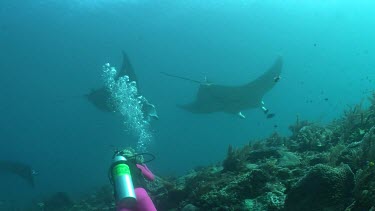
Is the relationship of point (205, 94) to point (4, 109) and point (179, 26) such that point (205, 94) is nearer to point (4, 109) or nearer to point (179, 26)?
point (179, 26)

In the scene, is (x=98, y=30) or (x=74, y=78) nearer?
(x=98, y=30)

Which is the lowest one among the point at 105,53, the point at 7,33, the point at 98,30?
the point at 7,33

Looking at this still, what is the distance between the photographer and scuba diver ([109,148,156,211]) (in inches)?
225

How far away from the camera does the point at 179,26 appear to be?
5712cm

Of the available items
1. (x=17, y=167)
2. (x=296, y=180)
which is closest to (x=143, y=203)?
(x=296, y=180)

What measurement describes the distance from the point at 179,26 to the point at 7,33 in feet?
86.5

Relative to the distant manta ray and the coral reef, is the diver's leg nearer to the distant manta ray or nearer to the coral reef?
the coral reef

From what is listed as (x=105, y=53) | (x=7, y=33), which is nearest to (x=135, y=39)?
(x=105, y=53)

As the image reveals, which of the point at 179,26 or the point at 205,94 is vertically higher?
the point at 179,26

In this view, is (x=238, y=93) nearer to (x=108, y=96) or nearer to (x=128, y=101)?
(x=128, y=101)

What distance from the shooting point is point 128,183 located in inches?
231

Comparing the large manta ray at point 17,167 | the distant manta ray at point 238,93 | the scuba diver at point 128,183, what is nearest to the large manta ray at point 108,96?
the distant manta ray at point 238,93

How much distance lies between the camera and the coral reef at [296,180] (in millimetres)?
4625

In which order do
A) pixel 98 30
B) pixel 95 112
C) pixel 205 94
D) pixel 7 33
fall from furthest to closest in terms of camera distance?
pixel 95 112
pixel 98 30
pixel 7 33
pixel 205 94
